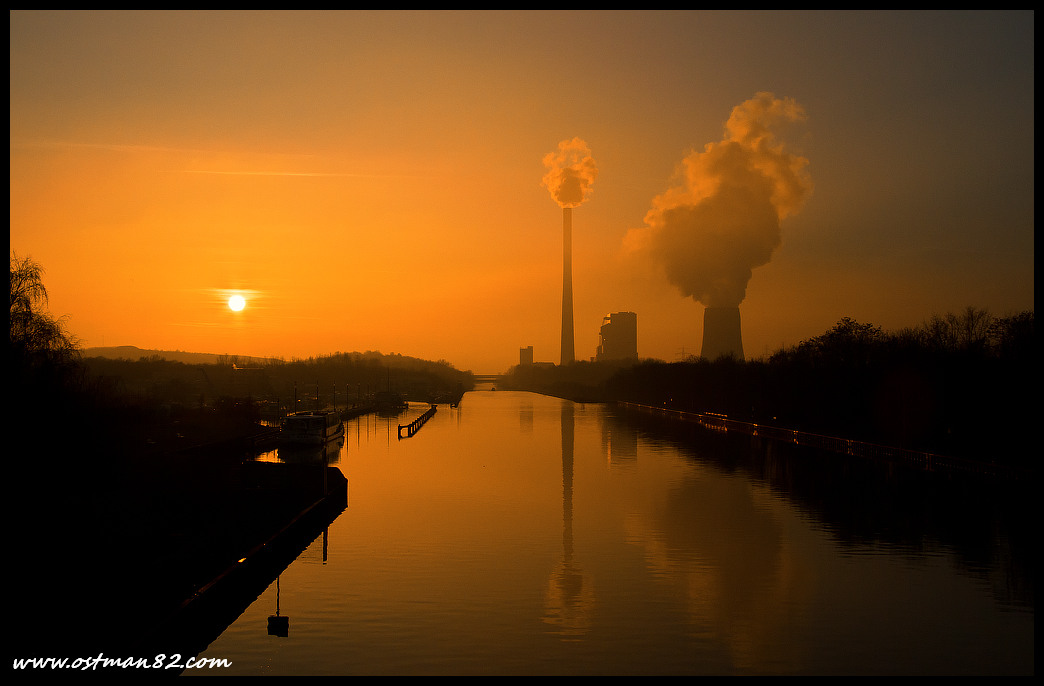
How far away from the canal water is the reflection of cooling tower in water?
97182 millimetres

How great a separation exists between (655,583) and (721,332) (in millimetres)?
117806

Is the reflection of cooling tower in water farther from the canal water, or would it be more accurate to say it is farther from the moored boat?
the canal water

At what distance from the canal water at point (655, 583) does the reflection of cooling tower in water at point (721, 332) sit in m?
97.2

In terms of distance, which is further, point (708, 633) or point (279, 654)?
point (708, 633)

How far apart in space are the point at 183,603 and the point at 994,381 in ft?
124

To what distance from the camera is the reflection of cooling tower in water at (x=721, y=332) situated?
438ft

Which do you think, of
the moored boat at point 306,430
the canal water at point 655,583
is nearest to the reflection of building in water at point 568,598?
the canal water at point 655,583

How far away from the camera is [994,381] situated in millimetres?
40531

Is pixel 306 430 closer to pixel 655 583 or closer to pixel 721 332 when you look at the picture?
pixel 655 583

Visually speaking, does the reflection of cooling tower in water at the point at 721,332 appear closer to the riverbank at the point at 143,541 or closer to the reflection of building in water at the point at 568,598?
the riverbank at the point at 143,541

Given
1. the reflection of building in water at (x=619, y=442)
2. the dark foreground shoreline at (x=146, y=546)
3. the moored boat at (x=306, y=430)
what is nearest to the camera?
the dark foreground shoreline at (x=146, y=546)
